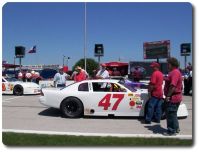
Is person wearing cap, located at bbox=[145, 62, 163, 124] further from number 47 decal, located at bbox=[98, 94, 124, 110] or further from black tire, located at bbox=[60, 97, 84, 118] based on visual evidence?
black tire, located at bbox=[60, 97, 84, 118]

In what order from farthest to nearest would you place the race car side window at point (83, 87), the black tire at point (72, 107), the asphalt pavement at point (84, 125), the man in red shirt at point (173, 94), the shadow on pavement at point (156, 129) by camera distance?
the race car side window at point (83, 87), the black tire at point (72, 107), the shadow on pavement at point (156, 129), the asphalt pavement at point (84, 125), the man in red shirt at point (173, 94)

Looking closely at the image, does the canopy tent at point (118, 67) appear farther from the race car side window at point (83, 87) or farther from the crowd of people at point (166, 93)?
the race car side window at point (83, 87)

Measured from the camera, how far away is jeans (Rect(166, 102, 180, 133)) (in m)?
8.14

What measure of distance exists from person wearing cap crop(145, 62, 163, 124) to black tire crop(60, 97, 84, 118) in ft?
7.01

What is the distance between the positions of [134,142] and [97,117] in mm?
3698

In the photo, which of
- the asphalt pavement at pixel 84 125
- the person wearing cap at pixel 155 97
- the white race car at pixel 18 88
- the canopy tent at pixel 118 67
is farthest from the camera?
the canopy tent at pixel 118 67

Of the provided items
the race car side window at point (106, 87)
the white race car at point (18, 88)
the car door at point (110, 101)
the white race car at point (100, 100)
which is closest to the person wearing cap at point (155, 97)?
the white race car at point (100, 100)

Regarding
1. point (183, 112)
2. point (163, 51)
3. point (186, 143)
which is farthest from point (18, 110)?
point (163, 51)

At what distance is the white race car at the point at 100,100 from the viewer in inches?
412

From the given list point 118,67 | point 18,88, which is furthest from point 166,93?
point 118,67

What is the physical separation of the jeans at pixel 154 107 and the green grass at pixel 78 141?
6.82 feet

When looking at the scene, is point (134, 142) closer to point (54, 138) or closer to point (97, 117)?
point (54, 138)

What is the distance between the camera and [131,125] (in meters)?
9.56

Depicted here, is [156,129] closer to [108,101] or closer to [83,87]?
[108,101]
